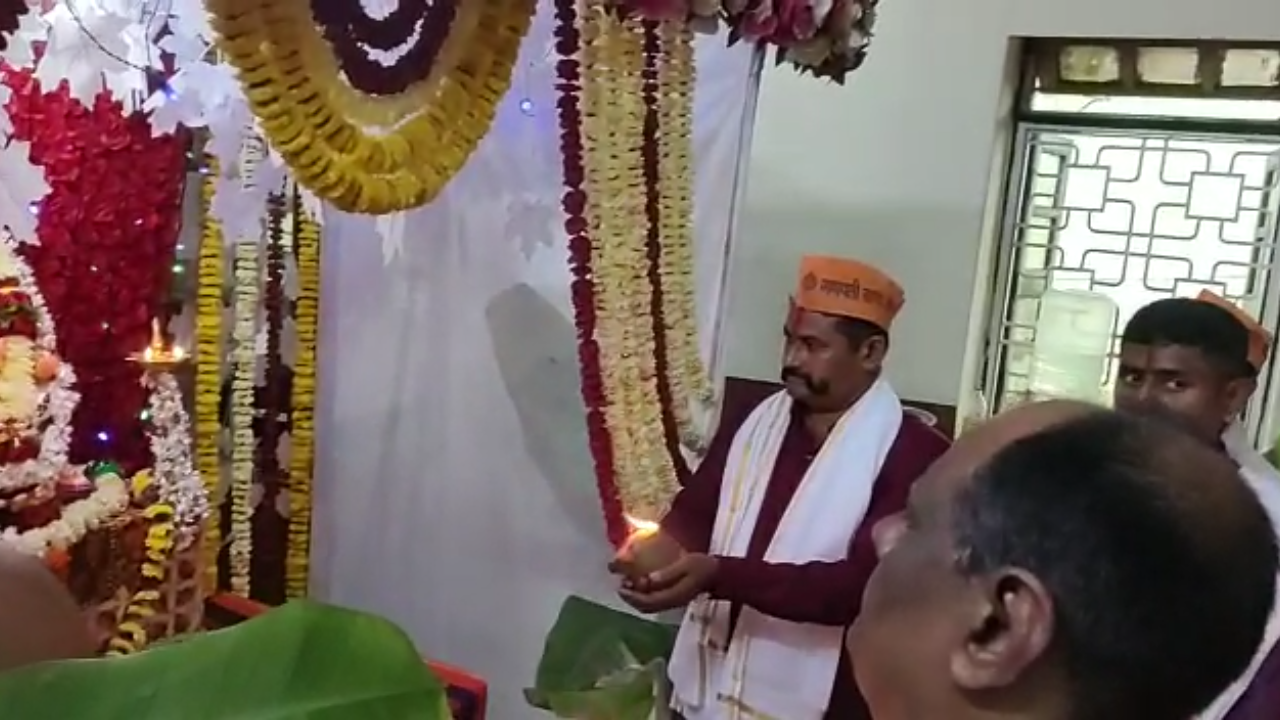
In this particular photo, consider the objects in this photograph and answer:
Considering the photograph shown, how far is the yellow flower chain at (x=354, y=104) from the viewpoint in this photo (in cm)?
156

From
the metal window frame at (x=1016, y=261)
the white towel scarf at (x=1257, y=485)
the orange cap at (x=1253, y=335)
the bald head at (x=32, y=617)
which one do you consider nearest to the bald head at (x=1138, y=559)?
the bald head at (x=32, y=617)

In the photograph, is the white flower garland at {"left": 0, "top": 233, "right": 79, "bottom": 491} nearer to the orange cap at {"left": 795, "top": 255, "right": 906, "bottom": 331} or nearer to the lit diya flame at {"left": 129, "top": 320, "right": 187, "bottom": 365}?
the lit diya flame at {"left": 129, "top": 320, "right": 187, "bottom": 365}

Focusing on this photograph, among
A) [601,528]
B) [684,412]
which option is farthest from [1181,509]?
[601,528]

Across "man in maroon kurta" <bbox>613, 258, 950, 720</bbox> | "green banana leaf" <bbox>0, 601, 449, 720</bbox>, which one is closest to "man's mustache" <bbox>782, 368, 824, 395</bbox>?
"man in maroon kurta" <bbox>613, 258, 950, 720</bbox>

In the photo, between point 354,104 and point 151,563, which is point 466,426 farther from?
point 354,104

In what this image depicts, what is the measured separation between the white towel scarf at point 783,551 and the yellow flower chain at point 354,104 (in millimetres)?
733

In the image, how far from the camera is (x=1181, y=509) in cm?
79

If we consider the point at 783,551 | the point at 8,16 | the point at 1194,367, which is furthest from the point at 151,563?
the point at 1194,367

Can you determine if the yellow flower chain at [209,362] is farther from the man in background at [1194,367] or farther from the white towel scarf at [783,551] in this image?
the man in background at [1194,367]

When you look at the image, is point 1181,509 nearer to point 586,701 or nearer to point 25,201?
point 586,701

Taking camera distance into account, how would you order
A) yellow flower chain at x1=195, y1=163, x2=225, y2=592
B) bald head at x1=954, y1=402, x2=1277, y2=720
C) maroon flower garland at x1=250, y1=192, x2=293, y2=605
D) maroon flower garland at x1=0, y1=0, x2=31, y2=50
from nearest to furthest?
1. bald head at x1=954, y1=402, x2=1277, y2=720
2. maroon flower garland at x1=0, y1=0, x2=31, y2=50
3. yellow flower chain at x1=195, y1=163, x2=225, y2=592
4. maroon flower garland at x1=250, y1=192, x2=293, y2=605

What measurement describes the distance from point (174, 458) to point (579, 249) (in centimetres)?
115

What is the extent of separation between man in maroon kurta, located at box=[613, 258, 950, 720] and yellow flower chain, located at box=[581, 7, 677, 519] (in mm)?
163

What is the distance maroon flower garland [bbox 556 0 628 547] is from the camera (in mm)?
2025
